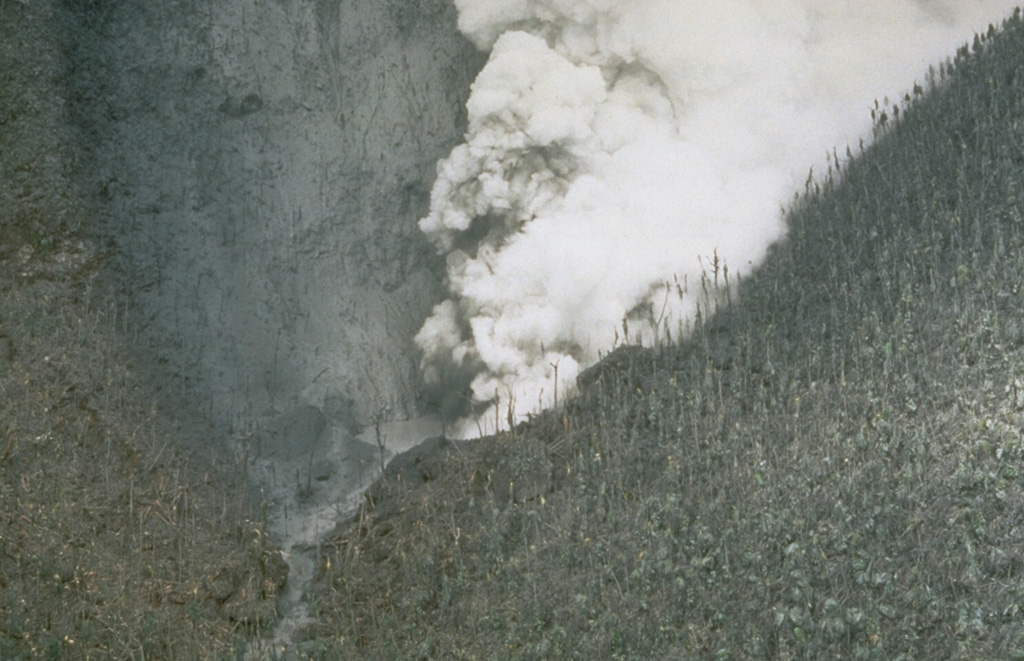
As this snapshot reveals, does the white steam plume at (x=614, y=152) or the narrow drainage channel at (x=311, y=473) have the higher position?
the white steam plume at (x=614, y=152)

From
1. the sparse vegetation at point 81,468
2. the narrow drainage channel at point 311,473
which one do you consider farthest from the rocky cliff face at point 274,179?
the sparse vegetation at point 81,468

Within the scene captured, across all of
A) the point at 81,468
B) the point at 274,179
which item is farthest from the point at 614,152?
the point at 81,468

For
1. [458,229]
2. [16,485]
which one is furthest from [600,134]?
[16,485]

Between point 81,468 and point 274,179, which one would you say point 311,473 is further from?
point 274,179

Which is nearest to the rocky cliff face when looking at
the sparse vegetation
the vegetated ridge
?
the sparse vegetation

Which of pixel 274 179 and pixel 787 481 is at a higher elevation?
pixel 274 179

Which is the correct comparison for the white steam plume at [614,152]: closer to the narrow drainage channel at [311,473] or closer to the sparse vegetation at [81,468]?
the narrow drainage channel at [311,473]
